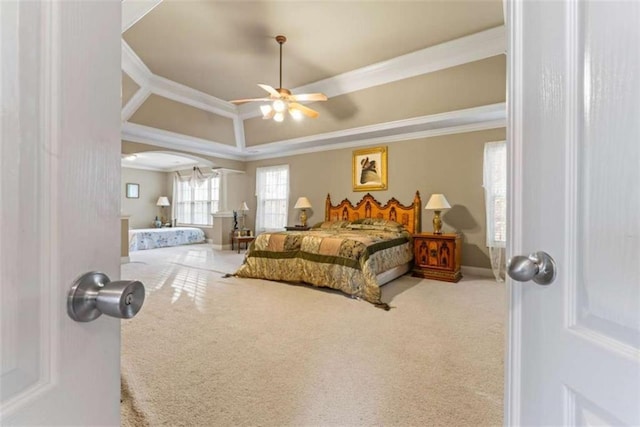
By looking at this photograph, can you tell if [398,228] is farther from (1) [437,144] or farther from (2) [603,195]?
(2) [603,195]

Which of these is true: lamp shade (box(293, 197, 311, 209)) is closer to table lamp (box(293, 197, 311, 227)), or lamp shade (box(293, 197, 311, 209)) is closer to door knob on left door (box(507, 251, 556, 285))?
table lamp (box(293, 197, 311, 227))

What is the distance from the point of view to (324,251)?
148 inches

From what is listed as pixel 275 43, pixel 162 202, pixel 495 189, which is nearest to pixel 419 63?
pixel 275 43

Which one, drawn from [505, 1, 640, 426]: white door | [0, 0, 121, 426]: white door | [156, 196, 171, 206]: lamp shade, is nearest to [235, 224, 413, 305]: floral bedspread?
[505, 1, 640, 426]: white door

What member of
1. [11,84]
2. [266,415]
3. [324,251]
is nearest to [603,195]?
[11,84]

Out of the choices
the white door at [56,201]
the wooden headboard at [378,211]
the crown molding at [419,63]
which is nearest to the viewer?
the white door at [56,201]

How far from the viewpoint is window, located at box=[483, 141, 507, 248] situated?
14.6 ft

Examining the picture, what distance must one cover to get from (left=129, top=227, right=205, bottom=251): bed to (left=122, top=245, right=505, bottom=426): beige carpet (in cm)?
461

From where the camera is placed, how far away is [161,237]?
8.06 meters

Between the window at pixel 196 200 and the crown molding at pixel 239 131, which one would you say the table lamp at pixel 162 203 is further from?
the crown molding at pixel 239 131

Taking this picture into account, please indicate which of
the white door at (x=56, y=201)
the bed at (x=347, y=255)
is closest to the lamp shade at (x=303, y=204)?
the bed at (x=347, y=255)

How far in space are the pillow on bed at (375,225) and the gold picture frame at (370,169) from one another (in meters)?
0.68

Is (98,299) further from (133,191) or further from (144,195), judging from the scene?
(144,195)

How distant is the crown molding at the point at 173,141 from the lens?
5.19 metres
